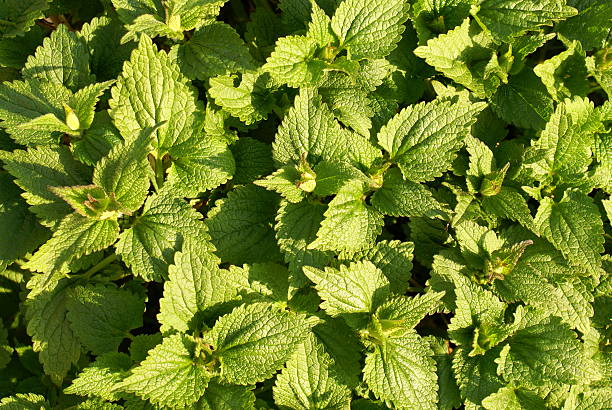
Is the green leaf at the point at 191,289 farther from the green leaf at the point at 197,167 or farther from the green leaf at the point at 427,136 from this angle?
the green leaf at the point at 427,136

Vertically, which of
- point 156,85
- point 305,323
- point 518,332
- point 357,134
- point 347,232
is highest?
point 156,85

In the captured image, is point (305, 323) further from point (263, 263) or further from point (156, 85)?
point (156, 85)

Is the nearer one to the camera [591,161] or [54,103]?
[54,103]

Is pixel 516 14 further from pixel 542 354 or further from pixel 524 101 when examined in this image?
pixel 542 354

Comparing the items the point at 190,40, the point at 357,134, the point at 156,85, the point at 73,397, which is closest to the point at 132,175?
the point at 156,85

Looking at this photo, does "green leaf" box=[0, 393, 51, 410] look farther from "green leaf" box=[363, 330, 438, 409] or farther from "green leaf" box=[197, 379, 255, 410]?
"green leaf" box=[363, 330, 438, 409]

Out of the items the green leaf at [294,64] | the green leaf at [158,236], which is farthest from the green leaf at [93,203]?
the green leaf at [294,64]

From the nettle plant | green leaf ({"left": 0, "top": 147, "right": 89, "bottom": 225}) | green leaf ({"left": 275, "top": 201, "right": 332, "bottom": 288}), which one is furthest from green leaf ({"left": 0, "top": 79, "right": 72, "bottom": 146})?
green leaf ({"left": 275, "top": 201, "right": 332, "bottom": 288})
